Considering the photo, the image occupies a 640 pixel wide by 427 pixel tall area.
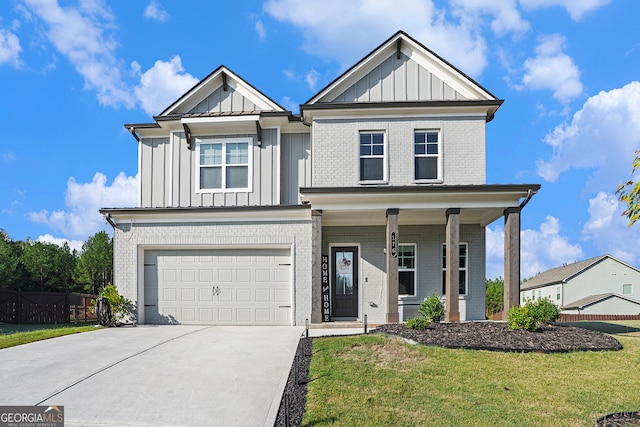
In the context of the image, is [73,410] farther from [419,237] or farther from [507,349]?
[419,237]

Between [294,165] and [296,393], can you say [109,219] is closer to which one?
[294,165]

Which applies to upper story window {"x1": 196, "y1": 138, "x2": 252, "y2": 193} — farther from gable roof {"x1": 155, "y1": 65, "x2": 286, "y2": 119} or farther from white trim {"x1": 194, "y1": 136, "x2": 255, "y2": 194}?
gable roof {"x1": 155, "y1": 65, "x2": 286, "y2": 119}

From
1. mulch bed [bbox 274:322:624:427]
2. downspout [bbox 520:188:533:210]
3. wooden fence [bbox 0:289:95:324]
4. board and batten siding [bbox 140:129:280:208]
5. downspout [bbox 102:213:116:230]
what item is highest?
board and batten siding [bbox 140:129:280:208]

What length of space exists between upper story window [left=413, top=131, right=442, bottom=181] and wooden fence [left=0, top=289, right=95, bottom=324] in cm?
1904

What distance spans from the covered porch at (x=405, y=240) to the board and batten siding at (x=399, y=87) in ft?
11.7

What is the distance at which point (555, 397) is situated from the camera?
7.34 m

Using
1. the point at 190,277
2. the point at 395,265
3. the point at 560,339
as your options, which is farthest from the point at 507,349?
the point at 190,277

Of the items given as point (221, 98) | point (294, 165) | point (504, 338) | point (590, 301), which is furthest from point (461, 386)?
point (590, 301)

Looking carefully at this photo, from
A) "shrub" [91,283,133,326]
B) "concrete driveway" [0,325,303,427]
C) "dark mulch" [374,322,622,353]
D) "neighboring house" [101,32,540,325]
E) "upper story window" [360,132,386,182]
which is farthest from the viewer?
"upper story window" [360,132,386,182]

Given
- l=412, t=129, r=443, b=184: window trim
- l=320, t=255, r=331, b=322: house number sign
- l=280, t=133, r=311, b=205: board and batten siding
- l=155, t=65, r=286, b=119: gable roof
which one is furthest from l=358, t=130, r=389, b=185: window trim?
l=155, t=65, r=286, b=119: gable roof

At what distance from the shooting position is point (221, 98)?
55.6 ft

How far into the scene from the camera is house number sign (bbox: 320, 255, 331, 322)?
46.6 ft

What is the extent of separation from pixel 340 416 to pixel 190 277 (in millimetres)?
9852

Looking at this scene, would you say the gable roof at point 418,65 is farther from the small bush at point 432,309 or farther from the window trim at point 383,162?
the small bush at point 432,309
